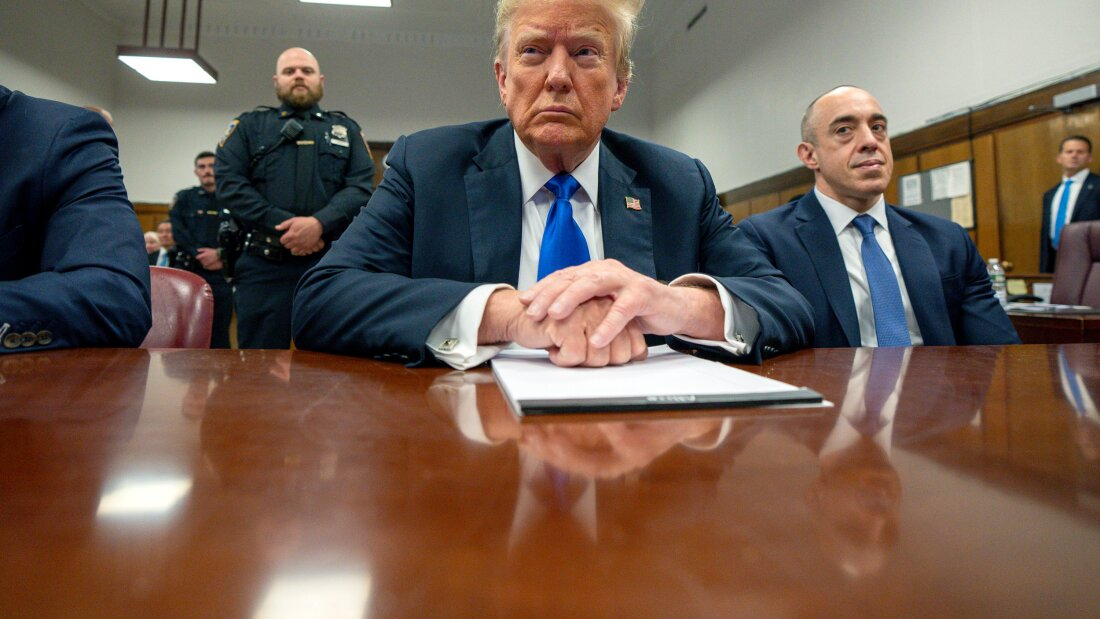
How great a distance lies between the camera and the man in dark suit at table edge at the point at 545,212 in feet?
2.95

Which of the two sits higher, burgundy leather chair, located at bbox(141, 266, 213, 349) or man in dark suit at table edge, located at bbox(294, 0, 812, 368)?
man in dark suit at table edge, located at bbox(294, 0, 812, 368)

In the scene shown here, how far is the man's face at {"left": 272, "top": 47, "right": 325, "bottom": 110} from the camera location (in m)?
2.76

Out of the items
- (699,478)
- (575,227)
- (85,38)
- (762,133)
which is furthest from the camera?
(85,38)

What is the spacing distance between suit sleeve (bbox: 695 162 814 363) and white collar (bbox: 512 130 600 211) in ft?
0.79

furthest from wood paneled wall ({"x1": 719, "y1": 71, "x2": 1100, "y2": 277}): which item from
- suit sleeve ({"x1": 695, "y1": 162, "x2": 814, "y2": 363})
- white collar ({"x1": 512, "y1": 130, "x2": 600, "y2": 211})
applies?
white collar ({"x1": 512, "y1": 130, "x2": 600, "y2": 211})

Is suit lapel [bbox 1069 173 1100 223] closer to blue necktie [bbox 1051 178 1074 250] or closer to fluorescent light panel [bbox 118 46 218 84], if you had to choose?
blue necktie [bbox 1051 178 1074 250]

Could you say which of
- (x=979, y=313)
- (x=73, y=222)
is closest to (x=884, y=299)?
(x=979, y=313)

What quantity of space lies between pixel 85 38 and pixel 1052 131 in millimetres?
9363

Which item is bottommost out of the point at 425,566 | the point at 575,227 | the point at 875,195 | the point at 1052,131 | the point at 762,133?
the point at 425,566

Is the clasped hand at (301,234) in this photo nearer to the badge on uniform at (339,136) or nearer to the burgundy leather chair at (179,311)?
the badge on uniform at (339,136)

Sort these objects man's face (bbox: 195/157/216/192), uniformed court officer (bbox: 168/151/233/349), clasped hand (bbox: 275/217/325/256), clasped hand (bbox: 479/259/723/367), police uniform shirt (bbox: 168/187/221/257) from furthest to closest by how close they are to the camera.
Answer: man's face (bbox: 195/157/216/192), police uniform shirt (bbox: 168/187/221/257), uniformed court officer (bbox: 168/151/233/349), clasped hand (bbox: 275/217/325/256), clasped hand (bbox: 479/259/723/367)

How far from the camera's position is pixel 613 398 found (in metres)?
0.48

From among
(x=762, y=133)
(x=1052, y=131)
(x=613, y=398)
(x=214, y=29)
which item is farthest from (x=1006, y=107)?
(x=214, y=29)

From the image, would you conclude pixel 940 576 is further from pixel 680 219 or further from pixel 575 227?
pixel 680 219
